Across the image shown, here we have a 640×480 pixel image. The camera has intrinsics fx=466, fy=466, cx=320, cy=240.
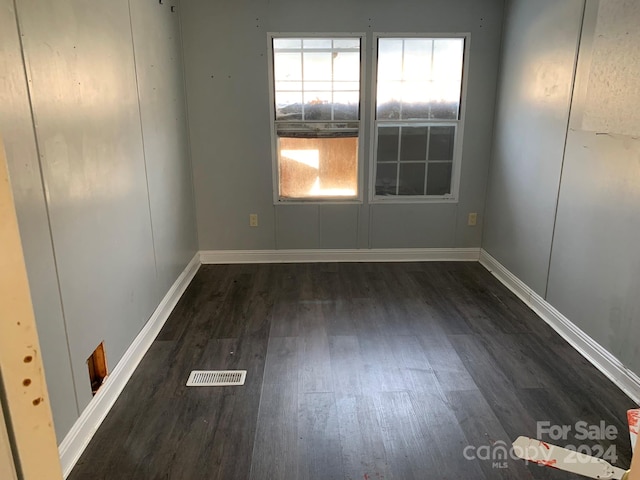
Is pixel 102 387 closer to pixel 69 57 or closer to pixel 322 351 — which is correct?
pixel 322 351

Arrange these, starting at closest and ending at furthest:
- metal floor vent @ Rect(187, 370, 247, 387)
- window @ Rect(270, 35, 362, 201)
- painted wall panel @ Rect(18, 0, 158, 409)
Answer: painted wall panel @ Rect(18, 0, 158, 409), metal floor vent @ Rect(187, 370, 247, 387), window @ Rect(270, 35, 362, 201)

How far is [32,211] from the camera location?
1683 mm

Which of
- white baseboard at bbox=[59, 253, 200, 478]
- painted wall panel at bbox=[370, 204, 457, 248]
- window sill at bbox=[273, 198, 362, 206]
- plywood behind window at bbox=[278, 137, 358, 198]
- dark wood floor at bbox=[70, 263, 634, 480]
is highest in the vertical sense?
plywood behind window at bbox=[278, 137, 358, 198]

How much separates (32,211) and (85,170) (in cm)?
48

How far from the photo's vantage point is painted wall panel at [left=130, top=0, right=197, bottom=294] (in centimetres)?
298

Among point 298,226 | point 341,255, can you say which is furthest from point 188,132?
point 341,255

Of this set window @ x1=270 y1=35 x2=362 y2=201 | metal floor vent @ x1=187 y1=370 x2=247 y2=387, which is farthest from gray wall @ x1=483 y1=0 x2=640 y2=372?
metal floor vent @ x1=187 y1=370 x2=247 y2=387

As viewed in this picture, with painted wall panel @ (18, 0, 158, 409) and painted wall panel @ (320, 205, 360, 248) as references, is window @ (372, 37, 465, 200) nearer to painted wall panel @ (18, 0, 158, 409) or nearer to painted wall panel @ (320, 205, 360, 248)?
painted wall panel @ (320, 205, 360, 248)

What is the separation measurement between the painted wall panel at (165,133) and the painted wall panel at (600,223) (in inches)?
106

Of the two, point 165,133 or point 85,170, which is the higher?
point 165,133

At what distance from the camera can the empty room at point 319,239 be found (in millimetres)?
1908

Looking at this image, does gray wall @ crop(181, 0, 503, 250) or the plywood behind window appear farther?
the plywood behind window

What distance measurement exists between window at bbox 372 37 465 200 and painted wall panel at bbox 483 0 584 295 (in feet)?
1.28

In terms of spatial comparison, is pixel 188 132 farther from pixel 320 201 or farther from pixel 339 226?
pixel 339 226
